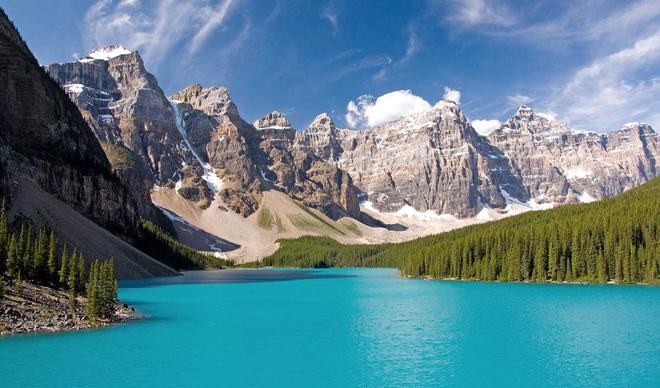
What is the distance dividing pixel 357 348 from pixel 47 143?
120923 mm

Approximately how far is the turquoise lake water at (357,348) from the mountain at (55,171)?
147 feet

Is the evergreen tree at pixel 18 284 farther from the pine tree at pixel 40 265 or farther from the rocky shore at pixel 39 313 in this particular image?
the pine tree at pixel 40 265

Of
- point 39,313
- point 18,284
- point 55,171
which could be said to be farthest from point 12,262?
point 55,171

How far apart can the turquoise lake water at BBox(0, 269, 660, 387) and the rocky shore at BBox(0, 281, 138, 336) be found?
6.54 feet

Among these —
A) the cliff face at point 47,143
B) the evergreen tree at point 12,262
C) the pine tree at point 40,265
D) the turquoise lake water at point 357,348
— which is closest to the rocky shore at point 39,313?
the evergreen tree at point 12,262

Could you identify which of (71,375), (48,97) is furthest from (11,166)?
Result: (71,375)

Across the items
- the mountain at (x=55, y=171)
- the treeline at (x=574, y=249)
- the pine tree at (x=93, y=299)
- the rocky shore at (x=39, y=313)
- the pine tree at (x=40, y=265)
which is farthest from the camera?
the mountain at (x=55, y=171)

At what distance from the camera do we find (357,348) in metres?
39.2

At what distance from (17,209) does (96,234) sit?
19491 millimetres

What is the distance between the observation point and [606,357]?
115 feet

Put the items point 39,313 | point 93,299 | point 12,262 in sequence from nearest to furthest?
1. point 39,313
2. point 93,299
3. point 12,262

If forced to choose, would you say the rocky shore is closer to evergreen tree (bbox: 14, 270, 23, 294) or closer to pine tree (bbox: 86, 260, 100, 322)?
evergreen tree (bbox: 14, 270, 23, 294)

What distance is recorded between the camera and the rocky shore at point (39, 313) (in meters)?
41.6

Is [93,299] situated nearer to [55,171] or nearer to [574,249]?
[574,249]
